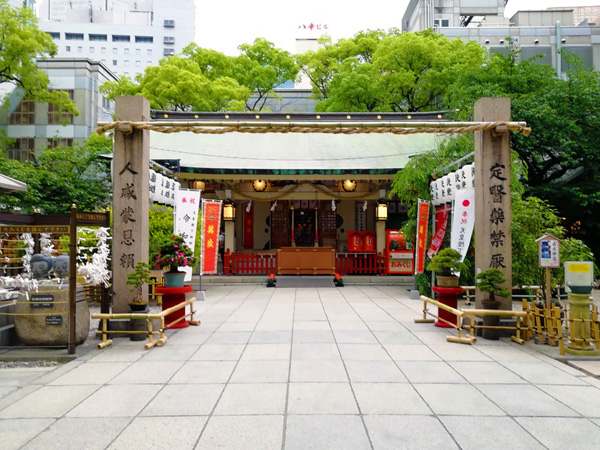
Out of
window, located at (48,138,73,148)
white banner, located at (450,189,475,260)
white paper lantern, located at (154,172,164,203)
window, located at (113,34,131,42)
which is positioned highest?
window, located at (113,34,131,42)

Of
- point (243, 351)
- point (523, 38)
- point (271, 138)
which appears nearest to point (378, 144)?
point (271, 138)

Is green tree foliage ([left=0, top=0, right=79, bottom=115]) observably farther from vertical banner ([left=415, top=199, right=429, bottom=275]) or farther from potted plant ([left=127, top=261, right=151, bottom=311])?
vertical banner ([left=415, top=199, right=429, bottom=275])

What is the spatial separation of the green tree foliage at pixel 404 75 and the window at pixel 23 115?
21.3 meters

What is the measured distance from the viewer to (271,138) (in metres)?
21.0

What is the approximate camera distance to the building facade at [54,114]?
101ft

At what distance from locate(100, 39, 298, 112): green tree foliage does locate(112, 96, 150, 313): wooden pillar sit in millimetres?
16653

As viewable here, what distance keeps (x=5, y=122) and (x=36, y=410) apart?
33374mm

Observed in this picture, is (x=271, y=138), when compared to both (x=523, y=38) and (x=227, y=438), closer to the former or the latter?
(x=227, y=438)

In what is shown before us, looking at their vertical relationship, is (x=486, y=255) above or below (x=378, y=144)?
below

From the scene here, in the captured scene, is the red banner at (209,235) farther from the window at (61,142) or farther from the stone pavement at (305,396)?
the window at (61,142)

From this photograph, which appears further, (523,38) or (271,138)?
(523,38)

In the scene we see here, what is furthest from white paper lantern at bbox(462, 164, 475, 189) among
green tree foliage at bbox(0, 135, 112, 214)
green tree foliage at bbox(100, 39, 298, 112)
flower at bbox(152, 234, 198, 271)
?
green tree foliage at bbox(100, 39, 298, 112)

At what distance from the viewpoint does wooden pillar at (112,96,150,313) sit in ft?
27.1

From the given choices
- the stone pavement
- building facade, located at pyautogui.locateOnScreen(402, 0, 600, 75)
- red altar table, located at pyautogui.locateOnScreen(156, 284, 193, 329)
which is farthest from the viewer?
building facade, located at pyautogui.locateOnScreen(402, 0, 600, 75)
